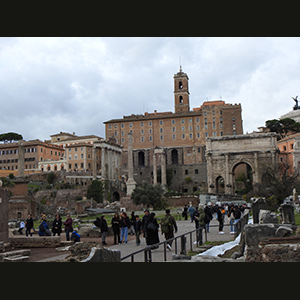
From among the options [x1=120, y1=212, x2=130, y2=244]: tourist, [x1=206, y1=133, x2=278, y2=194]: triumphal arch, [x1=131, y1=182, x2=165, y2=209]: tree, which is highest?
[x1=206, y1=133, x2=278, y2=194]: triumphal arch

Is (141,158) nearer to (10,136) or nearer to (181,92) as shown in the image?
(181,92)

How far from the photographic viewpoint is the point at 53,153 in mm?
84188

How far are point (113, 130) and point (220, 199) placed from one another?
42.0 meters

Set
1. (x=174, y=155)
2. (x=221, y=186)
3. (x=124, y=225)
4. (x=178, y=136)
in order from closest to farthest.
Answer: (x=124, y=225) < (x=221, y=186) < (x=178, y=136) < (x=174, y=155)

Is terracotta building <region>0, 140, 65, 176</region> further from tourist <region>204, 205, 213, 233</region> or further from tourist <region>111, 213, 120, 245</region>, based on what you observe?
tourist <region>111, 213, 120, 245</region>

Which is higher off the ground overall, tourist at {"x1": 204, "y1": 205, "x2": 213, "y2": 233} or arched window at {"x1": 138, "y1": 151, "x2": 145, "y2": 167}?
arched window at {"x1": 138, "y1": 151, "x2": 145, "y2": 167}

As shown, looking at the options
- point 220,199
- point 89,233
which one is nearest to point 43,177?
point 220,199

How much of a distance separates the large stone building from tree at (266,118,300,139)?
6.85 m

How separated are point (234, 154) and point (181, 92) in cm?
3990

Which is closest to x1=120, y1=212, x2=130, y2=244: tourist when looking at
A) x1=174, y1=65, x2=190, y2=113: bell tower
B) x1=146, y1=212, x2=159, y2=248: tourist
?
x1=146, y1=212, x2=159, y2=248: tourist

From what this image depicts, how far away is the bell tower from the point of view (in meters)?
88.4

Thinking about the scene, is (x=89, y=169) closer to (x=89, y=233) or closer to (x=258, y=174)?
(x=258, y=174)

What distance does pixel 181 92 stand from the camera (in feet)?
293

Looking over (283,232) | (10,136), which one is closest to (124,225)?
(283,232)
